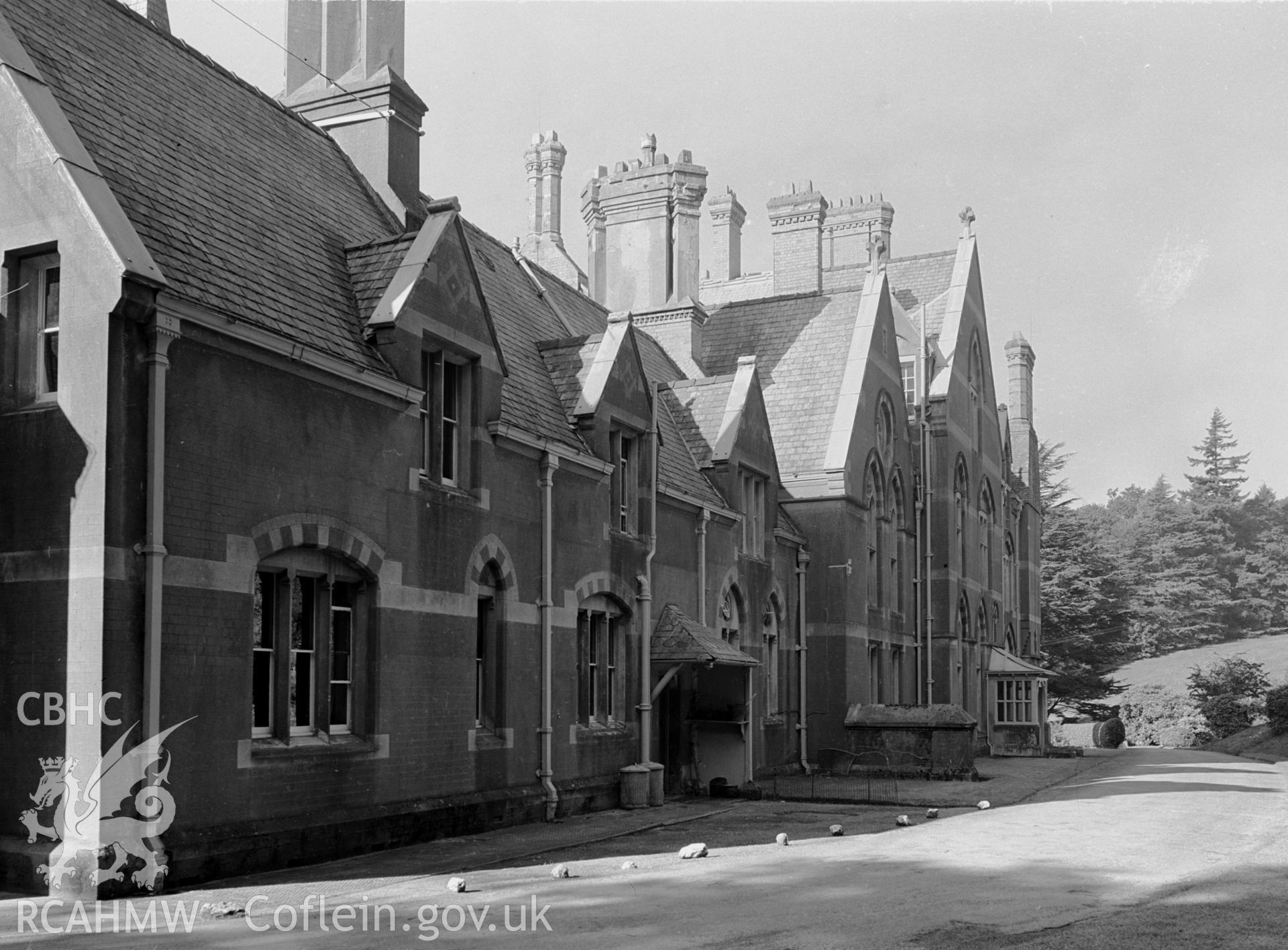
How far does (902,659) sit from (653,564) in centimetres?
1682

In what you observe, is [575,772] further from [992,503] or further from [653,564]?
[992,503]

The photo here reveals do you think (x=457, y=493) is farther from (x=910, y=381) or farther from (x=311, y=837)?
(x=910, y=381)

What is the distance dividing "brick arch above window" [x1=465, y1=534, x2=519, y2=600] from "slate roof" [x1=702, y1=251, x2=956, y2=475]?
15.1 metres

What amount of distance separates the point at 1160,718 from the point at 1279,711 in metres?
17.5

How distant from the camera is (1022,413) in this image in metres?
65.8

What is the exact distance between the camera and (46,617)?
13219 millimetres

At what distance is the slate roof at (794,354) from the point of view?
34.6 metres

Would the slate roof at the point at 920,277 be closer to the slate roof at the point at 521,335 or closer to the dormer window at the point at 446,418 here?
the slate roof at the point at 521,335

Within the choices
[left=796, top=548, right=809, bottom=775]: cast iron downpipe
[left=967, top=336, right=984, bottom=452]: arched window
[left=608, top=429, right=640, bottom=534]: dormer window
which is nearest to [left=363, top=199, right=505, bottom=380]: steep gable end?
[left=608, top=429, right=640, bottom=534]: dormer window

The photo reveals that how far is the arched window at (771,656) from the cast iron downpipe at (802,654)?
3.23 ft

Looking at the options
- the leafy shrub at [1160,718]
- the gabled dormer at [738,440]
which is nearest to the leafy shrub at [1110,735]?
the leafy shrub at [1160,718]

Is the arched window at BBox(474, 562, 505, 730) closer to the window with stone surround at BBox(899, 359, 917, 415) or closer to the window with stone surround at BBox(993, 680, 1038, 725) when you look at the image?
the window with stone surround at BBox(899, 359, 917, 415)

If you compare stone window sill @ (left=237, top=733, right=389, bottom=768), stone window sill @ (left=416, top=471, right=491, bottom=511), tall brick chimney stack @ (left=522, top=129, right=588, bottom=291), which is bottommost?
stone window sill @ (left=237, top=733, right=389, bottom=768)

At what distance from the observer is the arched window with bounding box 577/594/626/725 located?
22812mm
